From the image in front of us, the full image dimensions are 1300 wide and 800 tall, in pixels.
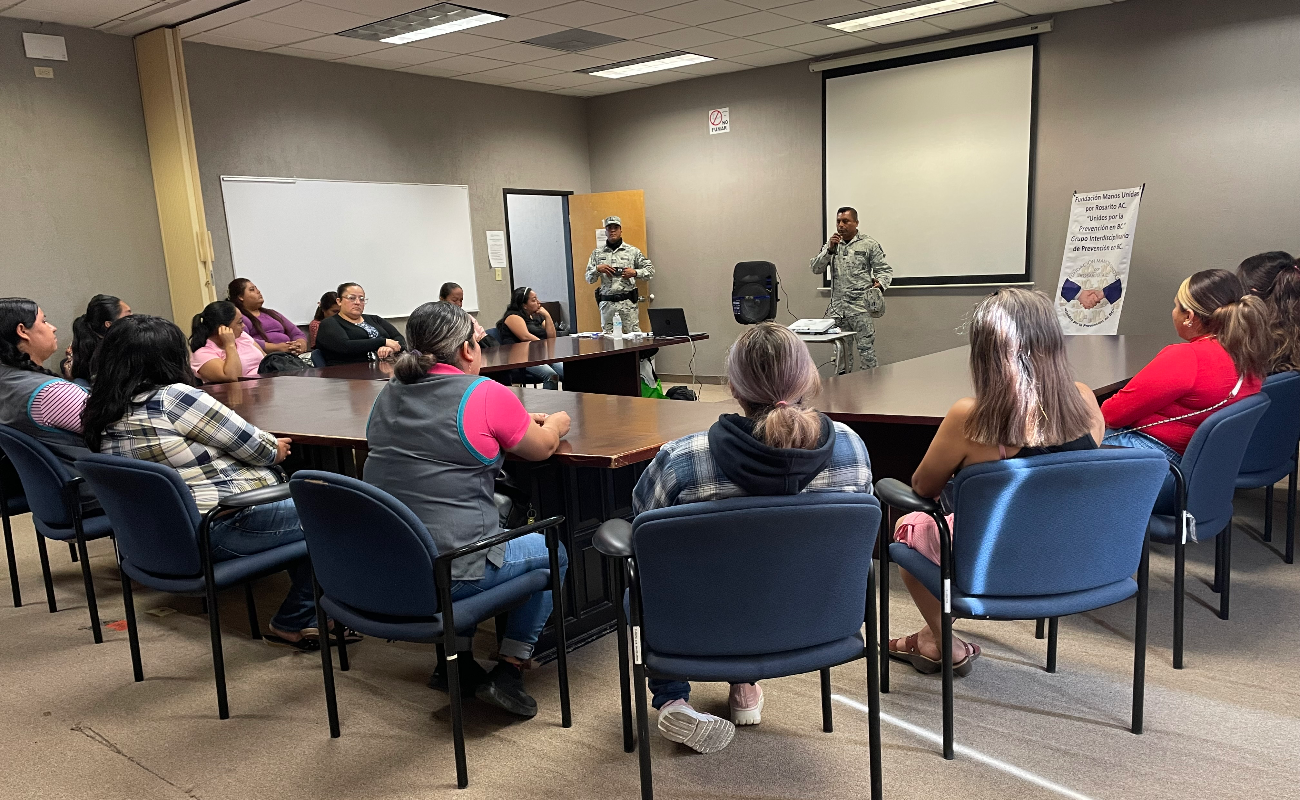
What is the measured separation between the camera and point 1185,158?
20.5 feet

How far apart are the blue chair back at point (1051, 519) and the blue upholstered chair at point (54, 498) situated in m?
2.56

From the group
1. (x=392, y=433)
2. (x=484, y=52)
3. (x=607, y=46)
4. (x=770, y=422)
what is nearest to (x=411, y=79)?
(x=484, y=52)

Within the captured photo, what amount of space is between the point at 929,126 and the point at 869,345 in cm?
187

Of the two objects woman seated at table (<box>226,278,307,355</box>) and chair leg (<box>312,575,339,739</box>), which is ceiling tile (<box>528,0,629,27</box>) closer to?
woman seated at table (<box>226,278,307,355</box>)

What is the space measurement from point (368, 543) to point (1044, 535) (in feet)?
4.65

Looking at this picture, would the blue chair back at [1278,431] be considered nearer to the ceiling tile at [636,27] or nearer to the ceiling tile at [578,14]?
the ceiling tile at [578,14]

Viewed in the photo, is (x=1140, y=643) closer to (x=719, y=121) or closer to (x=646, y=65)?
(x=646, y=65)

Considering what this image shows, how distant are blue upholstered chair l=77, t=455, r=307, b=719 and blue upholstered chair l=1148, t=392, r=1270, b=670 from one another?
2314 millimetres

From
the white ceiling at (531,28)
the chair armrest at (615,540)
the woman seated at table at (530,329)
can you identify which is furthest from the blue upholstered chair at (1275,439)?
the white ceiling at (531,28)

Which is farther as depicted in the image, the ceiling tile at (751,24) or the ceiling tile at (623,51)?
the ceiling tile at (623,51)

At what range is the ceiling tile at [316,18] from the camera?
18.3 ft

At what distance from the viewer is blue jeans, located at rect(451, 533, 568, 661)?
6.77ft

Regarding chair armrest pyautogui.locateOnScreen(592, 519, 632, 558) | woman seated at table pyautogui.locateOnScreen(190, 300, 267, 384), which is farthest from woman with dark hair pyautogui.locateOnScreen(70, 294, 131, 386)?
chair armrest pyautogui.locateOnScreen(592, 519, 632, 558)

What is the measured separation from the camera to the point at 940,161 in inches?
285
